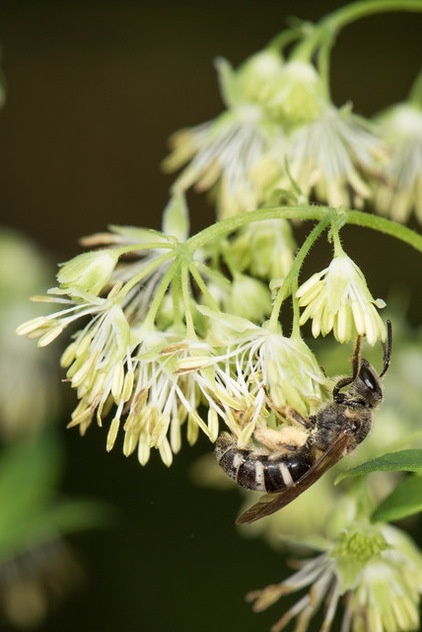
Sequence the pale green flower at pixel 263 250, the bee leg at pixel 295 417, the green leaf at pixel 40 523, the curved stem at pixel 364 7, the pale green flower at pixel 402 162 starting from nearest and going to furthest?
1. the bee leg at pixel 295 417
2. the pale green flower at pixel 263 250
3. the curved stem at pixel 364 7
4. the pale green flower at pixel 402 162
5. the green leaf at pixel 40 523

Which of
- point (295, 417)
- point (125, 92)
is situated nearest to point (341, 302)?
point (295, 417)

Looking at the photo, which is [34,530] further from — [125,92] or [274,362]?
[125,92]

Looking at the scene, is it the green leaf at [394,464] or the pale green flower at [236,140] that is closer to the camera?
the green leaf at [394,464]

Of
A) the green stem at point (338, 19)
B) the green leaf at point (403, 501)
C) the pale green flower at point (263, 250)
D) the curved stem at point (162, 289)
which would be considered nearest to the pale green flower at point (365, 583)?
the green leaf at point (403, 501)

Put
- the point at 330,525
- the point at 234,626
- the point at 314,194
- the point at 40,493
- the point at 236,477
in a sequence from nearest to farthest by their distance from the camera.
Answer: the point at 236,477, the point at 330,525, the point at 314,194, the point at 40,493, the point at 234,626

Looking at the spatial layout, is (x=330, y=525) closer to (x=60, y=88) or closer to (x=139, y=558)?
(x=139, y=558)

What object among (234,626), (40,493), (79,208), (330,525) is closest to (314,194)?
(330,525)

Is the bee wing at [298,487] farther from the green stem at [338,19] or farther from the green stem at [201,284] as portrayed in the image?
the green stem at [338,19]
